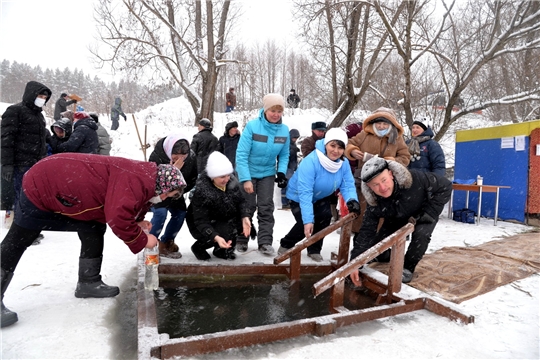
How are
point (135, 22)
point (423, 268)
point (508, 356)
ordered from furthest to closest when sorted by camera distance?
point (135, 22) → point (423, 268) → point (508, 356)

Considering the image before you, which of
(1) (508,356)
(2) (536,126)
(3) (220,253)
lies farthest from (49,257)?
(2) (536,126)

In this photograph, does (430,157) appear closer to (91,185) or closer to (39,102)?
(91,185)

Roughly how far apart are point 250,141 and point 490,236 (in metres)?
3.99

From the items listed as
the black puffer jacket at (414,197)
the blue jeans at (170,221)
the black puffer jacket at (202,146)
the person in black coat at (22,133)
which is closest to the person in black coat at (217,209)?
the blue jeans at (170,221)

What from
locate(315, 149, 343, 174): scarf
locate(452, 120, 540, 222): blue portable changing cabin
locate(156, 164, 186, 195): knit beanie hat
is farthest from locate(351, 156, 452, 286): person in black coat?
locate(452, 120, 540, 222): blue portable changing cabin

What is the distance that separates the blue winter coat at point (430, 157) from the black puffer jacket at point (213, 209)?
299 cm

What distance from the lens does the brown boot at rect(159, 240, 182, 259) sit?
388 centimetres

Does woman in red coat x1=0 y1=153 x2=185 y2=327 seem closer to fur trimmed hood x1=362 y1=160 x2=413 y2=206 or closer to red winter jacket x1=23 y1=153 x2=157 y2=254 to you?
red winter jacket x1=23 y1=153 x2=157 y2=254

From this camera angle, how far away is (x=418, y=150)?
5332mm

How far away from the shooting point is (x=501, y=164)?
277 inches

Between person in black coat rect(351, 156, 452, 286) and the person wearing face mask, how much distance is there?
1.08m

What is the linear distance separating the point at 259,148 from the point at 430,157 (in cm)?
277

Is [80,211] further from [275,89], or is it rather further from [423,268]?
[275,89]

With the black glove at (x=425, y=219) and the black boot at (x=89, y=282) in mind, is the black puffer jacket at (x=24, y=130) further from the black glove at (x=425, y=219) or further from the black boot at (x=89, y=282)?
the black glove at (x=425, y=219)
